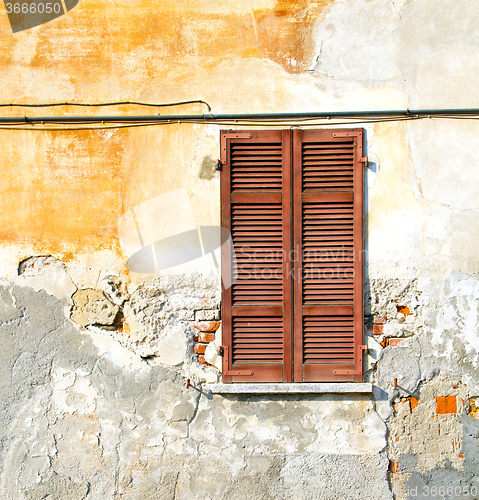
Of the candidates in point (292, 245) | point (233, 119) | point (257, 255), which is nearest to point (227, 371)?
point (257, 255)

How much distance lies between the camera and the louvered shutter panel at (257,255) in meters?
2.86

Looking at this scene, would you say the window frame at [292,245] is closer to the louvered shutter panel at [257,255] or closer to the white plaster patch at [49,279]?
the louvered shutter panel at [257,255]

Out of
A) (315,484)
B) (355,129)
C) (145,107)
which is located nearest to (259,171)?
(355,129)

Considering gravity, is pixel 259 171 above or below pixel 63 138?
below

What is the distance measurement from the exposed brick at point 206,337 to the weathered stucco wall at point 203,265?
0.04 feet

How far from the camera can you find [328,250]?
2861mm

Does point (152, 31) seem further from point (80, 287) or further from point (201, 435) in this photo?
point (201, 435)

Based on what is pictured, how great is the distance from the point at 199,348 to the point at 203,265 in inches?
24.6

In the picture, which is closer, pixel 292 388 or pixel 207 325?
pixel 292 388

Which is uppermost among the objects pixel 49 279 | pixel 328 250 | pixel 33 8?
pixel 33 8

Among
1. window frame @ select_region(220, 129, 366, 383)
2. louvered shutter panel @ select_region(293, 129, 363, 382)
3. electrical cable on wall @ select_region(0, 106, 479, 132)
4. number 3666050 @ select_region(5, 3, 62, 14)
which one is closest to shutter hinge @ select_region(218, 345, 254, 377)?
window frame @ select_region(220, 129, 366, 383)

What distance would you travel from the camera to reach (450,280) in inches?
113

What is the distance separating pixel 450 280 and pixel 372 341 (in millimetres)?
736

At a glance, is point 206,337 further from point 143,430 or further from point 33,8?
point 33,8
